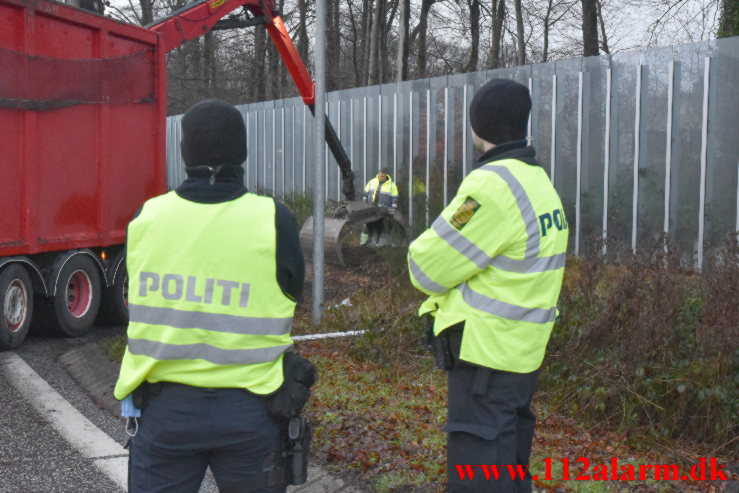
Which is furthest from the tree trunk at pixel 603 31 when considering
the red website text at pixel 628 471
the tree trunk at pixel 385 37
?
the red website text at pixel 628 471

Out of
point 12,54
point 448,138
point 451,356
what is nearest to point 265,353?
point 451,356

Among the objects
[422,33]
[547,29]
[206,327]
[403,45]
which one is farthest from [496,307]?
[547,29]

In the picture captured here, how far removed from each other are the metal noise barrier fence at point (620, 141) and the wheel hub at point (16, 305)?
3.25 metres

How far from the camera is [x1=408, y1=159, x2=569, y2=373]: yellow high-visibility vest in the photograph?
3414 mm

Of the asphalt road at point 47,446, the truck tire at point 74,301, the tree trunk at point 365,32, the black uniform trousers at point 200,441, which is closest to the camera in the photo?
the black uniform trousers at point 200,441

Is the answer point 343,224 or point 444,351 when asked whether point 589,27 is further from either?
point 444,351

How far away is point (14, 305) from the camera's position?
8281 millimetres

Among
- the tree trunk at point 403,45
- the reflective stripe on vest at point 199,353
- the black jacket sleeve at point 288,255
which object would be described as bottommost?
the reflective stripe on vest at point 199,353

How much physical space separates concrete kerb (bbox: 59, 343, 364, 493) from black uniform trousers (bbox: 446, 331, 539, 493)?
134 centimetres

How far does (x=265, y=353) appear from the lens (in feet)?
9.70

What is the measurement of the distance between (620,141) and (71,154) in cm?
805

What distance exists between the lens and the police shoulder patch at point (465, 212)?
11.2 ft

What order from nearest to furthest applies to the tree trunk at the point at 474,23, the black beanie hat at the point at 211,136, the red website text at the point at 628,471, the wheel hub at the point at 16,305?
the black beanie hat at the point at 211,136
the red website text at the point at 628,471
the wheel hub at the point at 16,305
the tree trunk at the point at 474,23

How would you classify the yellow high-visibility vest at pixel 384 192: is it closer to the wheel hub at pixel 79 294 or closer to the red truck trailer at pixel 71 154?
the red truck trailer at pixel 71 154
